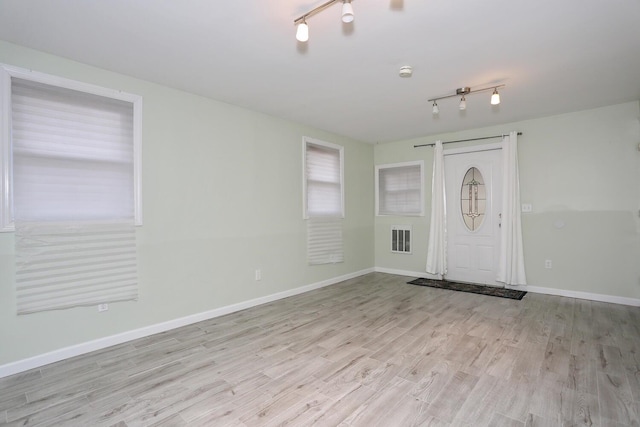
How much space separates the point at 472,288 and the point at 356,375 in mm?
3356

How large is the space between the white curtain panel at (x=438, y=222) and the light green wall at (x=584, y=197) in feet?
2.85

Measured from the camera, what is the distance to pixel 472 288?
Answer: 5.02 m

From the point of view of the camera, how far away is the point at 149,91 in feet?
10.7

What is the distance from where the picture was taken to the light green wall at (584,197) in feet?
13.5

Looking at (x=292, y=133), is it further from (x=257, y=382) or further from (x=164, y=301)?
(x=257, y=382)

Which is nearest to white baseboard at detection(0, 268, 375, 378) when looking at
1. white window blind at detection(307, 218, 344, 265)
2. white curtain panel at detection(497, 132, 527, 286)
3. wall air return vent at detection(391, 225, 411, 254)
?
white window blind at detection(307, 218, 344, 265)

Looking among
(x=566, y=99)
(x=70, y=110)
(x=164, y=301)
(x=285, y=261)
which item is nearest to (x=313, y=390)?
(x=164, y=301)

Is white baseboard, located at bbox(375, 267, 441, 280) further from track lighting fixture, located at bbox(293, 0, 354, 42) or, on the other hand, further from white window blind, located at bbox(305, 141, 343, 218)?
track lighting fixture, located at bbox(293, 0, 354, 42)

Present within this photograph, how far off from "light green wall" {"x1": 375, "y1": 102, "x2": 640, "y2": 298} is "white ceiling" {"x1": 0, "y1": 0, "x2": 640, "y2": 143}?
510mm

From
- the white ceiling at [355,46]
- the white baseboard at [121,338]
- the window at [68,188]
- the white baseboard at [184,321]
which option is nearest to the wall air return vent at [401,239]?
the white baseboard at [184,321]

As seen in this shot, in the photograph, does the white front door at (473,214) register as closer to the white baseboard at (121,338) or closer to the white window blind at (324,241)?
the white window blind at (324,241)

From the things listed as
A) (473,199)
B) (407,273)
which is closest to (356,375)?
(407,273)

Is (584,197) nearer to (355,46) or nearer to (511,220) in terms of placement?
(511,220)

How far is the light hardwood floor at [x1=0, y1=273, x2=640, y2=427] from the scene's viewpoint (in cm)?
197
